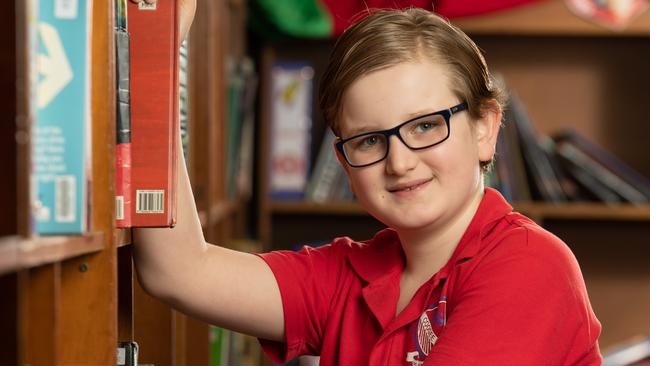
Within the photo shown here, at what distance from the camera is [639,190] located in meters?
2.83

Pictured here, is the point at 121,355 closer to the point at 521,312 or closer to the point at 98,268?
the point at 98,268

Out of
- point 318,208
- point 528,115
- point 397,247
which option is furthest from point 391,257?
point 528,115

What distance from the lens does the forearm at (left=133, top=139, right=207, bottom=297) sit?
44.3 inches

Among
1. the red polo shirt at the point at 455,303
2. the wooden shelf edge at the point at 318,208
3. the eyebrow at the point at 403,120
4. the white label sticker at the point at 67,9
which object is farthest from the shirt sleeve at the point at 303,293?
the wooden shelf edge at the point at 318,208

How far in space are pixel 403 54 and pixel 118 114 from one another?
420 millimetres

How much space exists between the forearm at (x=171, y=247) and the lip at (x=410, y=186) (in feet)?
0.83

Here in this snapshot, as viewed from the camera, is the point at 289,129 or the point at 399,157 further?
the point at 289,129

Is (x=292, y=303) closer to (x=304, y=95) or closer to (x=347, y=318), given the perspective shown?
(x=347, y=318)

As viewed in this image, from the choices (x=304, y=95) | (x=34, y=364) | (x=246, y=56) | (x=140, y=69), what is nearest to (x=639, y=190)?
(x=304, y=95)

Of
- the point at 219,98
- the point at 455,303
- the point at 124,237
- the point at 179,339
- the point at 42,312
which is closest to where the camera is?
the point at 42,312

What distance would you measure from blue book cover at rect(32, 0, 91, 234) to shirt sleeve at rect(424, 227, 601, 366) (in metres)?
0.48

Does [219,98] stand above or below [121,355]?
above

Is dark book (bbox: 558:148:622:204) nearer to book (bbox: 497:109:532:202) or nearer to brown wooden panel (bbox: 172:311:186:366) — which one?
book (bbox: 497:109:532:202)

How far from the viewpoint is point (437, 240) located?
4.10ft
